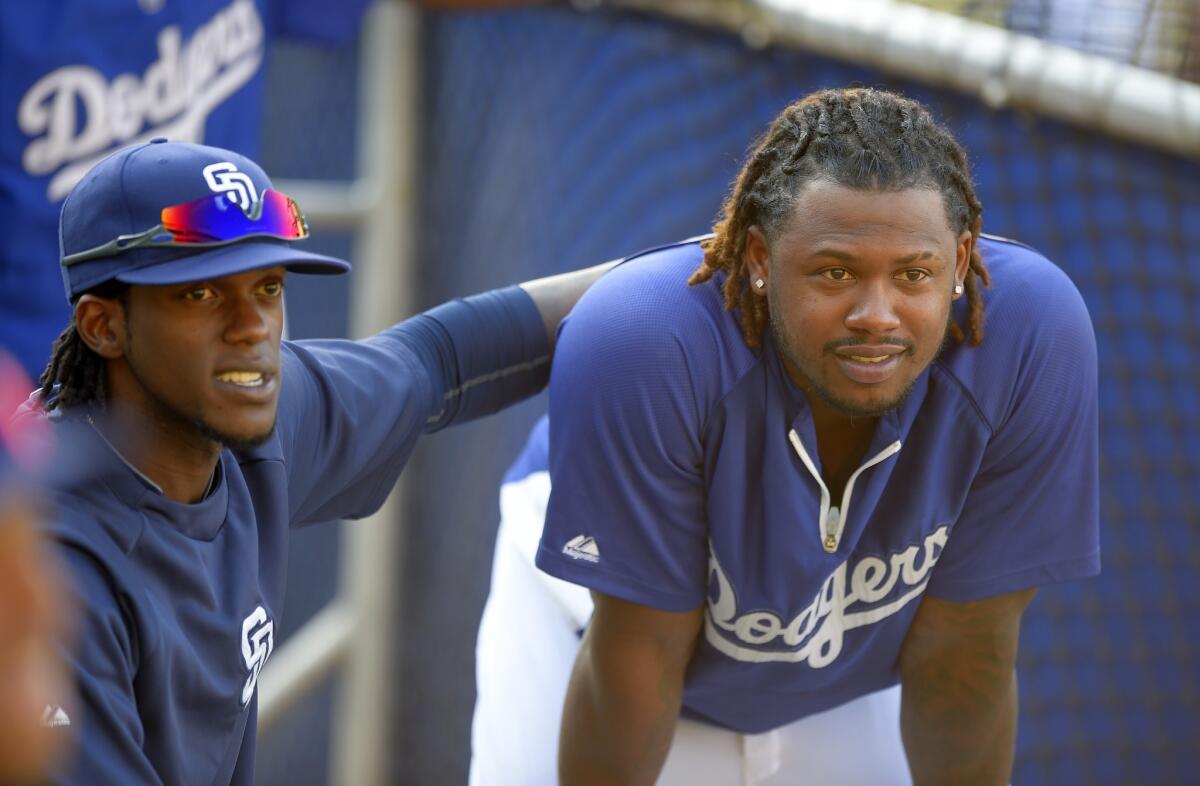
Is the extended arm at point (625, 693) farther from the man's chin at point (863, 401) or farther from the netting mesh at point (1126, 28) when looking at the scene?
the netting mesh at point (1126, 28)

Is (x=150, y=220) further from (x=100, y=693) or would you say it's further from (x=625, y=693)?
(x=625, y=693)

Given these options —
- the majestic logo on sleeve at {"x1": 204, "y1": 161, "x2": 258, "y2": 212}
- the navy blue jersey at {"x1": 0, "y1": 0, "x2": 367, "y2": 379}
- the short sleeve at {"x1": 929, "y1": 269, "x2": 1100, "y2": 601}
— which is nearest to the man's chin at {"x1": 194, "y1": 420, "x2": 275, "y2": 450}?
the majestic logo on sleeve at {"x1": 204, "y1": 161, "x2": 258, "y2": 212}

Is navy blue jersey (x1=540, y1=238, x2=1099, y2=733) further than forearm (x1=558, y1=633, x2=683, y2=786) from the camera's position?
No

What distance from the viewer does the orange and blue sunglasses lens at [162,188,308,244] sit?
1.55 m

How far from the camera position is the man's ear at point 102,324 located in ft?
5.12

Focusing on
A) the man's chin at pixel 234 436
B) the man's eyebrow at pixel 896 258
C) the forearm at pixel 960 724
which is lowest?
the forearm at pixel 960 724

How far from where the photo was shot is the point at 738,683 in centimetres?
203

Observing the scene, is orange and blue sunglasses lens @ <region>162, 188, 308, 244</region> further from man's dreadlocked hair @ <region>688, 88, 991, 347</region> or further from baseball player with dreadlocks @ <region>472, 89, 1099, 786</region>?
man's dreadlocked hair @ <region>688, 88, 991, 347</region>

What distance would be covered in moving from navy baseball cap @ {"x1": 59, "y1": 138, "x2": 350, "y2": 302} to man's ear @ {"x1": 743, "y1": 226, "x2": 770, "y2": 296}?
524mm

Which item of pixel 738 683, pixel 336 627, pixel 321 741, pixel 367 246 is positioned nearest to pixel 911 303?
pixel 738 683

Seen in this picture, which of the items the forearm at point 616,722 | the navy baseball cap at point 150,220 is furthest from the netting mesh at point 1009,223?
the navy baseball cap at point 150,220

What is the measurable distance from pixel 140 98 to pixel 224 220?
3.32 ft

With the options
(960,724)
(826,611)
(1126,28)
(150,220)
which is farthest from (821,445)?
(1126,28)

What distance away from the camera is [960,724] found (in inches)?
80.3
